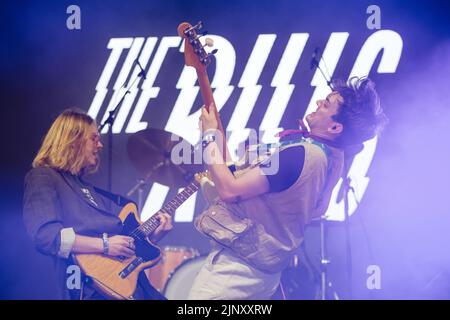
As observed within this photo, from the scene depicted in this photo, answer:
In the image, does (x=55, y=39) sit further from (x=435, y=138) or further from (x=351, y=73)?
(x=435, y=138)

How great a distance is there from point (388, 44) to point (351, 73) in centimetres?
33

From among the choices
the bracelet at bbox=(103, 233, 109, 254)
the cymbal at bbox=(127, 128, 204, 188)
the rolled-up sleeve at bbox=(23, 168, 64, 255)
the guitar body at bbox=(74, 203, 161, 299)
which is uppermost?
the cymbal at bbox=(127, 128, 204, 188)

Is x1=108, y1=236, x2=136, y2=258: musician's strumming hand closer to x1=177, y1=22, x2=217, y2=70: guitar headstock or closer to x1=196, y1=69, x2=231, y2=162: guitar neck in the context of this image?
x1=196, y1=69, x2=231, y2=162: guitar neck

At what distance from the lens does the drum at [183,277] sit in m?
4.92

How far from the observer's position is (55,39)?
5469 millimetres

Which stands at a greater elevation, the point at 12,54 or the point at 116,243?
the point at 12,54

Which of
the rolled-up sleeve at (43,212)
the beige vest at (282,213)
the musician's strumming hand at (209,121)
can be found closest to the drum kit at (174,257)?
the rolled-up sleeve at (43,212)

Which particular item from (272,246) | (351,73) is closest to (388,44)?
(351,73)

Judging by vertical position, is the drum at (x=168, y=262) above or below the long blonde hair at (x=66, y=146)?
below

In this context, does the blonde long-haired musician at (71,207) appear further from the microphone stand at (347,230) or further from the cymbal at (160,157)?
the microphone stand at (347,230)

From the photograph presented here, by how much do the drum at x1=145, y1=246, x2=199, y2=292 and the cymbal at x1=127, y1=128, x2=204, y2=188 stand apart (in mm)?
452

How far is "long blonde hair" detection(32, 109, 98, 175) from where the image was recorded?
4375 millimetres

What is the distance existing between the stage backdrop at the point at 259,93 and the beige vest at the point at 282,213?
133 cm

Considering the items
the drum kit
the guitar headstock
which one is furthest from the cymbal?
the guitar headstock
